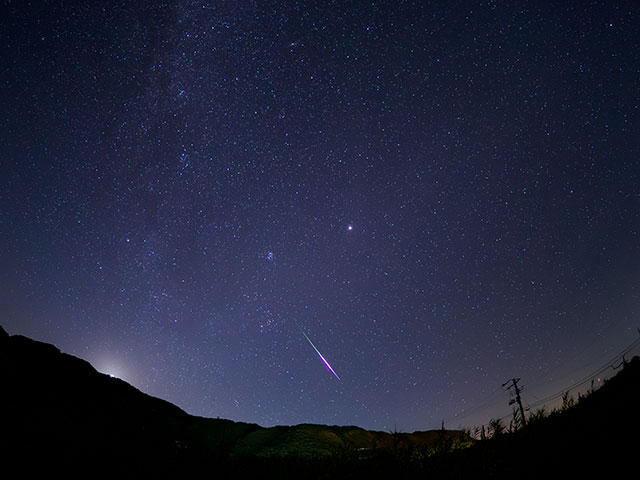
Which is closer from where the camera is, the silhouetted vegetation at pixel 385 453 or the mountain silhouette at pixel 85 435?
the silhouetted vegetation at pixel 385 453

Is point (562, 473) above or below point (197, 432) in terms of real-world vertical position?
below

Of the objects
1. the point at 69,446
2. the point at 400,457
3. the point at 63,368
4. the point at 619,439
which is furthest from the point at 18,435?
the point at 63,368

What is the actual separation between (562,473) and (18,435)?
7.00 meters

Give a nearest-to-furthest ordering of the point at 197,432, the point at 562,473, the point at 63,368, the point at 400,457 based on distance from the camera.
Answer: the point at 562,473 < the point at 400,457 < the point at 63,368 < the point at 197,432

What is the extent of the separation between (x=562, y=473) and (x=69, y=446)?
6.13 m

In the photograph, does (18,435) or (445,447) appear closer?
(445,447)

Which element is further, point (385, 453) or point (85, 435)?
point (85, 435)

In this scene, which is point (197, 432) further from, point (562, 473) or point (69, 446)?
point (562, 473)

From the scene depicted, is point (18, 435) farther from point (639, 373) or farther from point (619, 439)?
point (639, 373)

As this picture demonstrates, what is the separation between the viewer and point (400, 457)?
4379 millimetres

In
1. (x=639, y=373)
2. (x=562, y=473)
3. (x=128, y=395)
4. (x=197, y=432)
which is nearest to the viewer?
(x=562, y=473)

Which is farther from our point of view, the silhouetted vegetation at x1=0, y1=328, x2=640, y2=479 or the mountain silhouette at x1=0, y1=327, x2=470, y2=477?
the mountain silhouette at x1=0, y1=327, x2=470, y2=477

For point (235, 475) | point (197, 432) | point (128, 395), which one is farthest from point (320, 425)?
point (235, 475)

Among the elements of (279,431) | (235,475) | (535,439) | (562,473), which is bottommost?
(235,475)
